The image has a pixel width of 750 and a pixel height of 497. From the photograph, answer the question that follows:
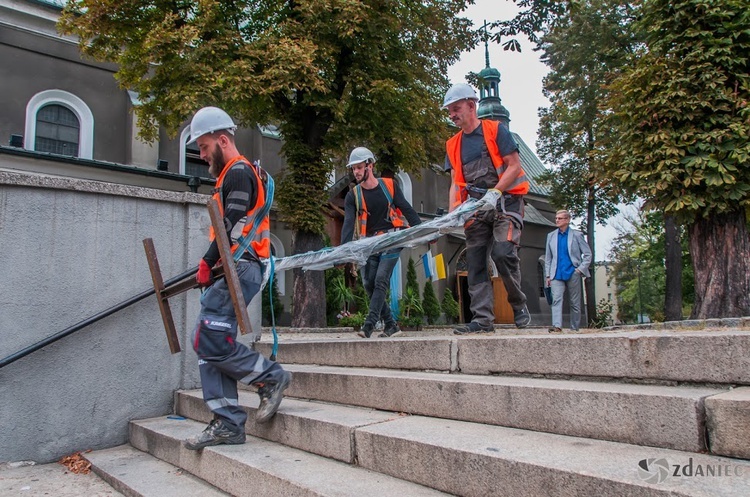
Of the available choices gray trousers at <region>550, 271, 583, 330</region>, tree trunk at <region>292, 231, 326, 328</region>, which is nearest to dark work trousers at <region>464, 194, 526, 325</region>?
gray trousers at <region>550, 271, 583, 330</region>

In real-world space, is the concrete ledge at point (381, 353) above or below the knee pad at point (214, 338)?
below

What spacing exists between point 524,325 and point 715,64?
7380mm

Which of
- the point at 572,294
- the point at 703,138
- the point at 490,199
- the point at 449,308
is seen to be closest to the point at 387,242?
the point at 490,199

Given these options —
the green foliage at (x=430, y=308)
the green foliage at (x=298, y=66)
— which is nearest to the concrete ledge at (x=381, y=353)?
the green foliage at (x=298, y=66)

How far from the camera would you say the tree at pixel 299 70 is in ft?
37.6

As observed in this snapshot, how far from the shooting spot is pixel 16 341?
470 centimetres

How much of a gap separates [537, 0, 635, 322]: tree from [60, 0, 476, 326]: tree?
562cm

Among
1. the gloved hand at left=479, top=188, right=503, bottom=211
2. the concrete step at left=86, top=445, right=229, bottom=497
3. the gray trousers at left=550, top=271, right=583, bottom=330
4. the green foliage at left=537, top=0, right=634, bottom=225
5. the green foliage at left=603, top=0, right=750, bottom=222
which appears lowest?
the concrete step at left=86, top=445, right=229, bottom=497

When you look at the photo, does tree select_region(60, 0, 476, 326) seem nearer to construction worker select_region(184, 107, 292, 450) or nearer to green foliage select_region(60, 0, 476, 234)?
green foliage select_region(60, 0, 476, 234)

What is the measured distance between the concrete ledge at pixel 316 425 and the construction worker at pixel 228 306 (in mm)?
145

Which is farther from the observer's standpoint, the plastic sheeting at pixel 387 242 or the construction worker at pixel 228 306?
the plastic sheeting at pixel 387 242

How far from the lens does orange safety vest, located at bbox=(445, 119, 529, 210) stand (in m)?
5.08

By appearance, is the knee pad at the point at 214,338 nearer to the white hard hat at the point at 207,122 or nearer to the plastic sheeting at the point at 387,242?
the plastic sheeting at the point at 387,242

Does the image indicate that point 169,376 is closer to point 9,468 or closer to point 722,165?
point 9,468
